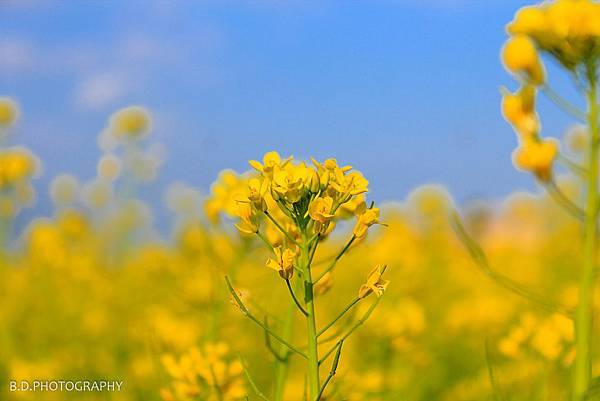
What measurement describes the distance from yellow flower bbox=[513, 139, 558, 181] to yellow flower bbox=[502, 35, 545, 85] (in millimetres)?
177

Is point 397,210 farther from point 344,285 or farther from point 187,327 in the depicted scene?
point 187,327

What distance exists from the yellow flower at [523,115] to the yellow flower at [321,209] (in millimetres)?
659

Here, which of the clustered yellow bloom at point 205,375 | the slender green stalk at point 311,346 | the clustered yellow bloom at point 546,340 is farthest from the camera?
the clustered yellow bloom at point 546,340

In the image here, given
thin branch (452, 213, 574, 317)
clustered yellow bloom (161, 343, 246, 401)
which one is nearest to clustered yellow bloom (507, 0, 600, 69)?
thin branch (452, 213, 574, 317)

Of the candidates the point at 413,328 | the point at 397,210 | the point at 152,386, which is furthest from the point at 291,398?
the point at 397,210

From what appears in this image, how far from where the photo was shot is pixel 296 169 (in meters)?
1.33

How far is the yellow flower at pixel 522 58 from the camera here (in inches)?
68.2

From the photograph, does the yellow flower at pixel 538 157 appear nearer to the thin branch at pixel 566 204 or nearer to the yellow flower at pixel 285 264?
the thin branch at pixel 566 204

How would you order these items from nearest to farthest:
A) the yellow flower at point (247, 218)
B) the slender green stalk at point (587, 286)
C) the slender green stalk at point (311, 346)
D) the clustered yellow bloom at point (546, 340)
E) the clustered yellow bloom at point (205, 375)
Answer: the slender green stalk at point (311, 346) → the yellow flower at point (247, 218) → the slender green stalk at point (587, 286) → the clustered yellow bloom at point (205, 375) → the clustered yellow bloom at point (546, 340)

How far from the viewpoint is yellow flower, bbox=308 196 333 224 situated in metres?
1.27

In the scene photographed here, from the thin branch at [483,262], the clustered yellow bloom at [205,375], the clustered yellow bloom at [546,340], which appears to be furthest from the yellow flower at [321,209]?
the clustered yellow bloom at [546,340]

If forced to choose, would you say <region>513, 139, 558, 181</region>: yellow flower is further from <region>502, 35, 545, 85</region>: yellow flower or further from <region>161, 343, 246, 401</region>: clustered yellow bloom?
<region>161, 343, 246, 401</region>: clustered yellow bloom

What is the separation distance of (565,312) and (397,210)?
652 centimetres

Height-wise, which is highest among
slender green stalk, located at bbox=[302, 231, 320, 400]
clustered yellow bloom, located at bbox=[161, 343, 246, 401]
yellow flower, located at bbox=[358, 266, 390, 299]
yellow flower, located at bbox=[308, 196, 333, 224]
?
clustered yellow bloom, located at bbox=[161, 343, 246, 401]
